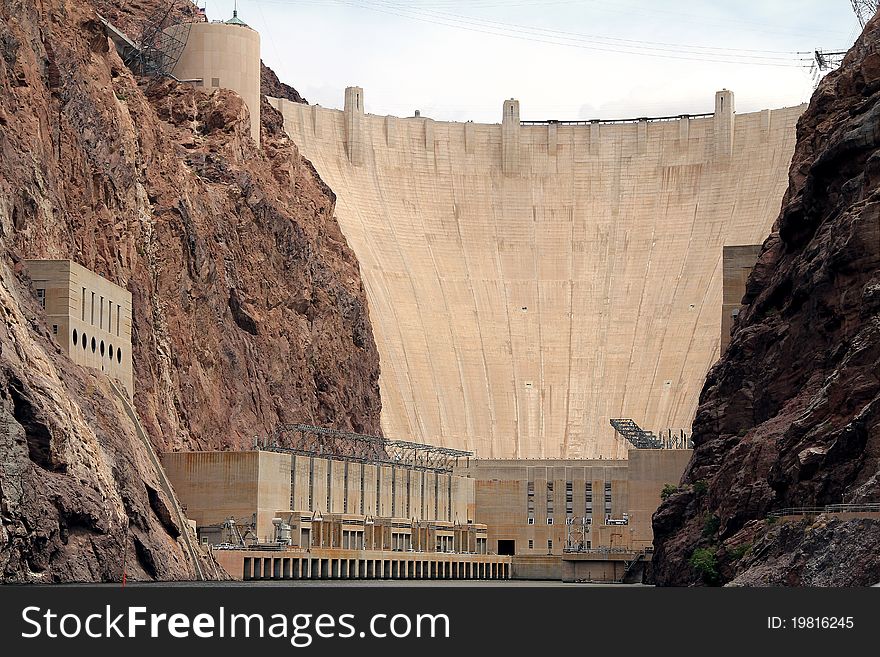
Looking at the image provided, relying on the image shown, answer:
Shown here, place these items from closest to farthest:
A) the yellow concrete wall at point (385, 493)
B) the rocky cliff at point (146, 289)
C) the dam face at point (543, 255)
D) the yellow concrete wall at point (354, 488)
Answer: the rocky cliff at point (146, 289) → the yellow concrete wall at point (354, 488) → the yellow concrete wall at point (385, 493) → the dam face at point (543, 255)

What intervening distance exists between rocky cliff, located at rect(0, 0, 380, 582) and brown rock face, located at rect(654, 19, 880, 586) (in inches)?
1033

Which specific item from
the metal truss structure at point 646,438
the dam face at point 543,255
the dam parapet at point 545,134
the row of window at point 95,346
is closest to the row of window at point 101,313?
the row of window at point 95,346

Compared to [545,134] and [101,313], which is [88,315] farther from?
[545,134]

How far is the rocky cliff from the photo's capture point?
8256 centimetres

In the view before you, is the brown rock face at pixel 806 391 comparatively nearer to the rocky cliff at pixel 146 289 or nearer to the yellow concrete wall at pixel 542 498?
the rocky cliff at pixel 146 289

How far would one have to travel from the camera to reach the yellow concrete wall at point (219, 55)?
469 feet

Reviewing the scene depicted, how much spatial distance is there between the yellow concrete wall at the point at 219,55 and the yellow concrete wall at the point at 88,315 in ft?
125

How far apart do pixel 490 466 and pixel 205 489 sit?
40329mm

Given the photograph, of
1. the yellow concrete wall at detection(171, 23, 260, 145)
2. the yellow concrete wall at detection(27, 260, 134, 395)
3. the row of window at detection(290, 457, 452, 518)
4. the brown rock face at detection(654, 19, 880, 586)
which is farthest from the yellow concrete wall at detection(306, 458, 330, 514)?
the brown rock face at detection(654, 19, 880, 586)

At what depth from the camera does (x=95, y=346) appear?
337 feet

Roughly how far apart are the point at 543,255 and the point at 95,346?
72363 mm
